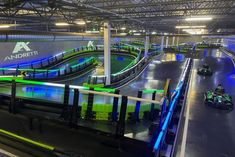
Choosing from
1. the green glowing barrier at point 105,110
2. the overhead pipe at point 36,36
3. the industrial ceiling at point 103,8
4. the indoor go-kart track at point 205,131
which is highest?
the industrial ceiling at point 103,8

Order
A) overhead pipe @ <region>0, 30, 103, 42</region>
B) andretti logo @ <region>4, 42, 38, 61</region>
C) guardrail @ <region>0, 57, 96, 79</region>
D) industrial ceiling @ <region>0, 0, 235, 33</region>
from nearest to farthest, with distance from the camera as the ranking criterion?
1. industrial ceiling @ <region>0, 0, 235, 33</region>
2. overhead pipe @ <region>0, 30, 103, 42</region>
3. guardrail @ <region>0, 57, 96, 79</region>
4. andretti logo @ <region>4, 42, 38, 61</region>

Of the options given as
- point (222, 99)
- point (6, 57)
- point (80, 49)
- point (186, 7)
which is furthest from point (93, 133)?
point (80, 49)

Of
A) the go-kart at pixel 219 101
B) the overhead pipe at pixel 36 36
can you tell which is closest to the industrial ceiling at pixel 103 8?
the overhead pipe at pixel 36 36

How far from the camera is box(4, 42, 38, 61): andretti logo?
652 inches

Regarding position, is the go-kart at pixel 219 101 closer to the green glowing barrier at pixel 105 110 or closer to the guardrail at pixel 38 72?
the green glowing barrier at pixel 105 110

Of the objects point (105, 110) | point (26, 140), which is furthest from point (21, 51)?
point (105, 110)

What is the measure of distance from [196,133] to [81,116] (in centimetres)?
374

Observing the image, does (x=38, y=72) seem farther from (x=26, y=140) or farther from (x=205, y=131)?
(x=205, y=131)

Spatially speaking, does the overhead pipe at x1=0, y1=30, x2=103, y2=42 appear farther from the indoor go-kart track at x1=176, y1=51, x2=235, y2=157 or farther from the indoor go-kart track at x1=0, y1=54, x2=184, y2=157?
the indoor go-kart track at x1=176, y1=51, x2=235, y2=157

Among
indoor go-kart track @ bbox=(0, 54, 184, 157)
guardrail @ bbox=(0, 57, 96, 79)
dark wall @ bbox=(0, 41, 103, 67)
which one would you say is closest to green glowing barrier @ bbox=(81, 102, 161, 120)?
indoor go-kart track @ bbox=(0, 54, 184, 157)

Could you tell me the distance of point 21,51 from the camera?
1734 centimetres

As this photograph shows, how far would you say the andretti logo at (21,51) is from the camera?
1655 centimetres

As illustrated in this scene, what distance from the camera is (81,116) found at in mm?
4492

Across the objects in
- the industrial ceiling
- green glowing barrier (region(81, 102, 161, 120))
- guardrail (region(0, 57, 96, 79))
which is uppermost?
the industrial ceiling
